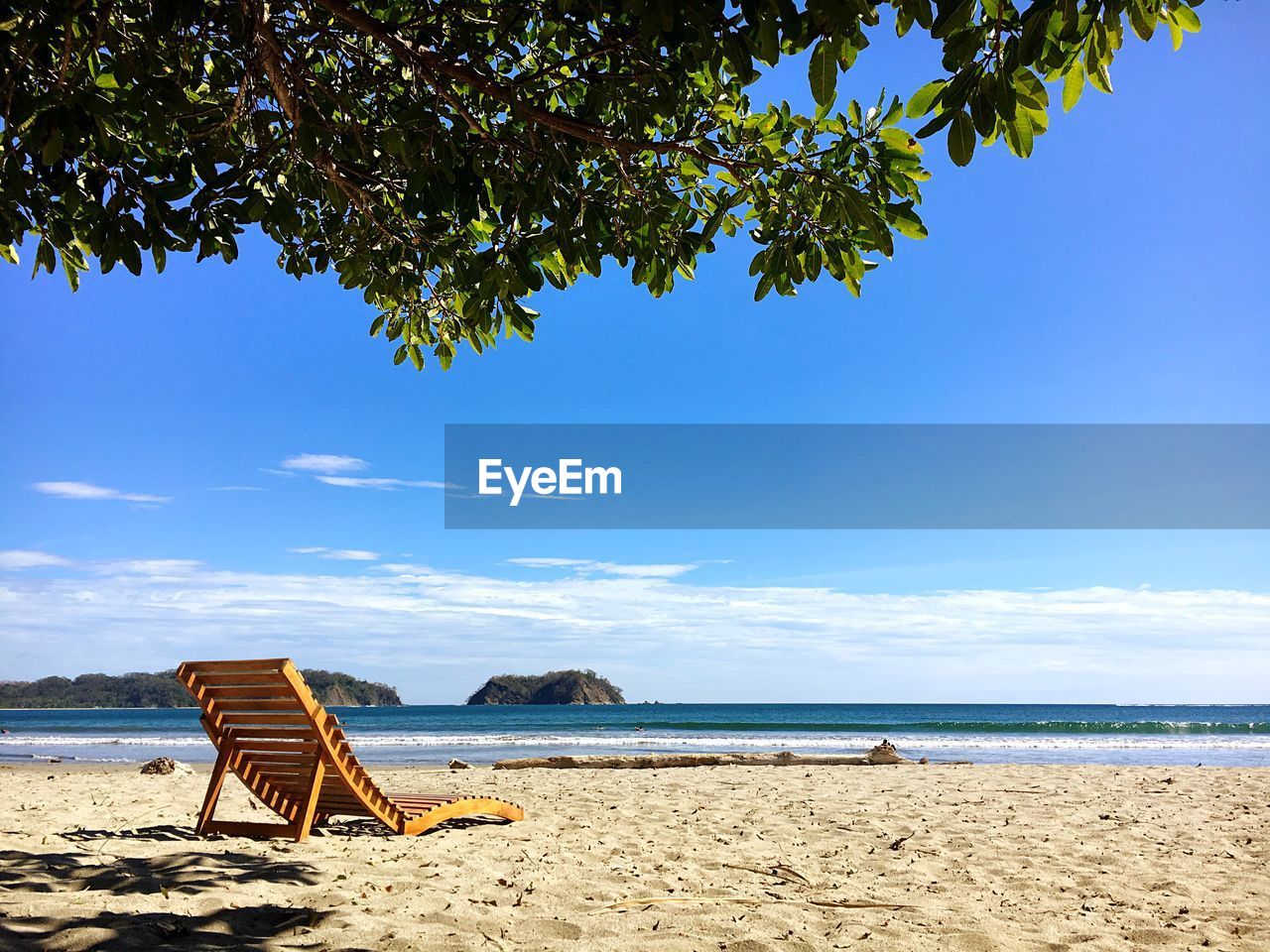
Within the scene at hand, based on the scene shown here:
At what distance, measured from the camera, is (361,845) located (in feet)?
18.5

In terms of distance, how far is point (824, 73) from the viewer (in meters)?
2.73

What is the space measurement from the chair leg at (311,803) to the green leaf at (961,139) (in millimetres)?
4881

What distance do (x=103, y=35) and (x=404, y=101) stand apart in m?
1.15

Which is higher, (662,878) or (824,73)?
(824,73)

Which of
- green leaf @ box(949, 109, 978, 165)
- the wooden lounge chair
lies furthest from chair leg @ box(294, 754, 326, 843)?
green leaf @ box(949, 109, 978, 165)

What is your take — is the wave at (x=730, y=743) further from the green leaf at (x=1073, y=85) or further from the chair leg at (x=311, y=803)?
the green leaf at (x=1073, y=85)

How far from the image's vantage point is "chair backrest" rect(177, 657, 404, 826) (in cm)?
549

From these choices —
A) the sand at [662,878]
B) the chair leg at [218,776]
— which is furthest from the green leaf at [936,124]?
the chair leg at [218,776]

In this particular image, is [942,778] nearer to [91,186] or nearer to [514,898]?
[514,898]

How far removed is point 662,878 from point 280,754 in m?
2.60

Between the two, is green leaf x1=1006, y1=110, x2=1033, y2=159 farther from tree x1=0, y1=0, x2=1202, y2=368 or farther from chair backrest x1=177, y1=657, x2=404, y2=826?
chair backrest x1=177, y1=657, x2=404, y2=826

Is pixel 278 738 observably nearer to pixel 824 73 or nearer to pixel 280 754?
pixel 280 754

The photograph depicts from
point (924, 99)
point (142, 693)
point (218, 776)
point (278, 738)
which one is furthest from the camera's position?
point (142, 693)

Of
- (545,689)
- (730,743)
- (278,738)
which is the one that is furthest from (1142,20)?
(545,689)
